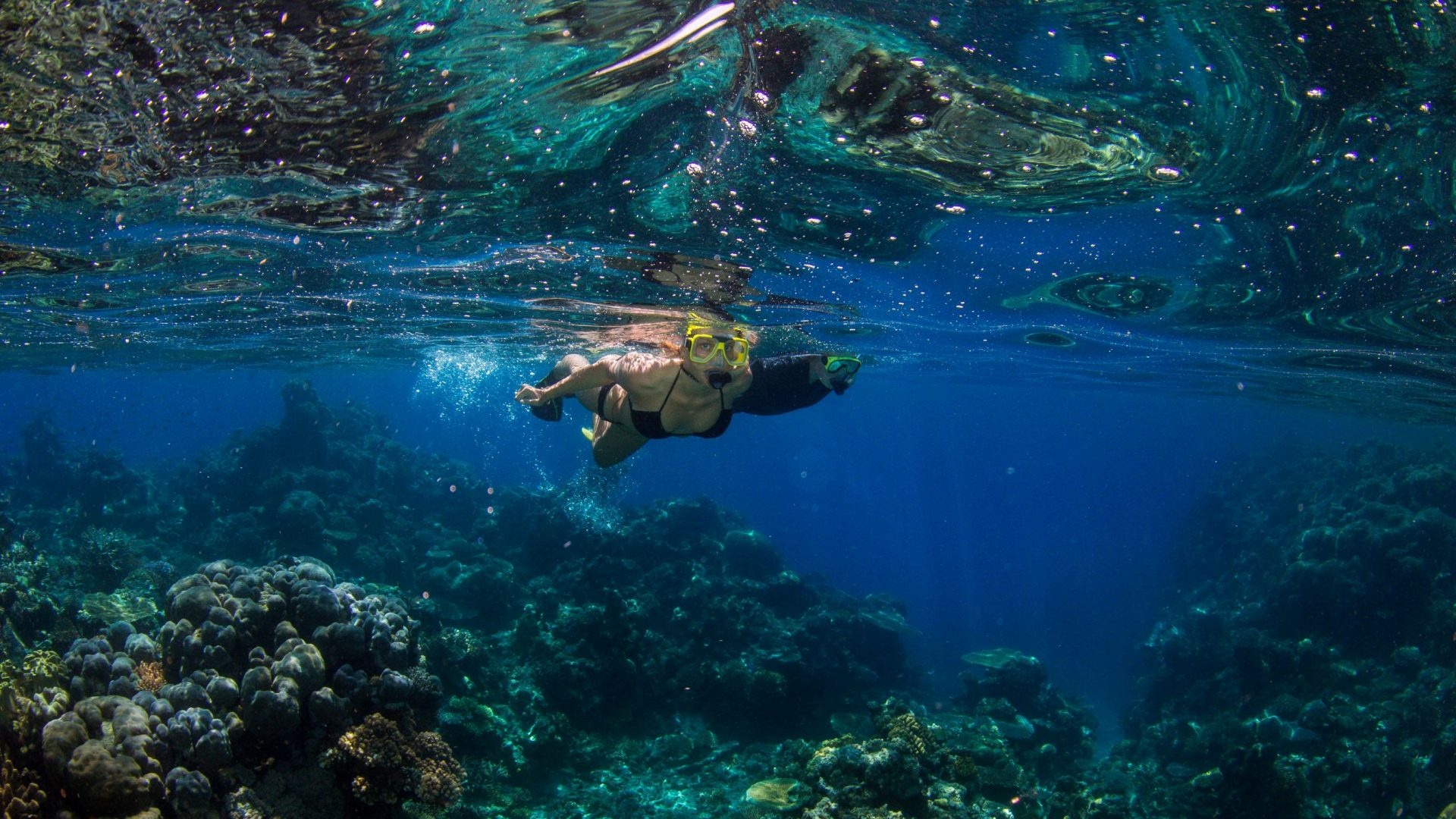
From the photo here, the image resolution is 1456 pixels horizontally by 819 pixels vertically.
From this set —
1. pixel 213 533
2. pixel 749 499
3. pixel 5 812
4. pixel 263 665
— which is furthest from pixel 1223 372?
pixel 749 499

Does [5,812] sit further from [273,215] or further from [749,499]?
[749,499]

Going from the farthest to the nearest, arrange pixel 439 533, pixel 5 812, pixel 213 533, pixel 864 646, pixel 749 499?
pixel 749 499 < pixel 439 533 < pixel 213 533 < pixel 864 646 < pixel 5 812

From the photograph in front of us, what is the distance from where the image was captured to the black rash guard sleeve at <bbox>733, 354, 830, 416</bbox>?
24.7 ft

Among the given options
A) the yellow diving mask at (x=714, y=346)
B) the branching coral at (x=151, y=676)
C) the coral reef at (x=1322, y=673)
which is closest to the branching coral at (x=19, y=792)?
the branching coral at (x=151, y=676)

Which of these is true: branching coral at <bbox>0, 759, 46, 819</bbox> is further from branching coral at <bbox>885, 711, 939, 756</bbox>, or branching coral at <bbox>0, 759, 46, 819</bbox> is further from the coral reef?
the coral reef

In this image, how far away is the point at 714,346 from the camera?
6402mm

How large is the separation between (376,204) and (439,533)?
1560 cm

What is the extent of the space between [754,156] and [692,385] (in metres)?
3.44

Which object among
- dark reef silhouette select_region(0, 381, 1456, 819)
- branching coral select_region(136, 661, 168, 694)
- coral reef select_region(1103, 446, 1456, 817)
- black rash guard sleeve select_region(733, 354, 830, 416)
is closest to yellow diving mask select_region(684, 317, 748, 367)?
black rash guard sleeve select_region(733, 354, 830, 416)

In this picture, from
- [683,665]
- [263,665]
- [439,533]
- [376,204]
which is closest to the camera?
[263,665]

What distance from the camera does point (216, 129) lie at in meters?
7.61

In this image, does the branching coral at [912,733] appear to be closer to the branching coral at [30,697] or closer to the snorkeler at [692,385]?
the snorkeler at [692,385]

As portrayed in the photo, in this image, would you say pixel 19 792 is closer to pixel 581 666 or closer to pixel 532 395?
pixel 532 395

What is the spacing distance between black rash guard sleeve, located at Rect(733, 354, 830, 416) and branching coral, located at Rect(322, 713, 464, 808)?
507 centimetres
